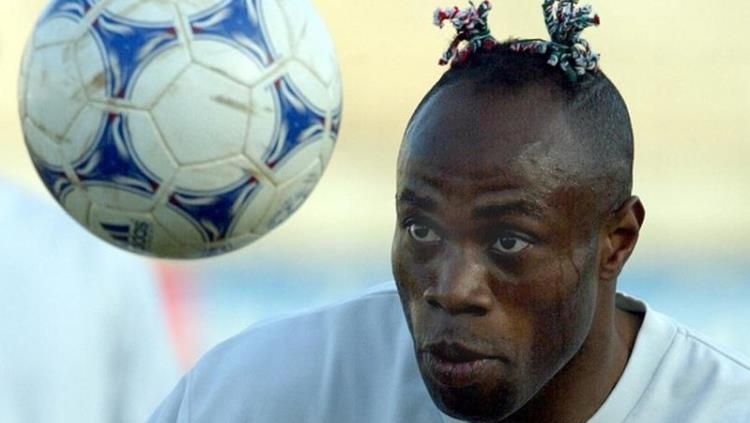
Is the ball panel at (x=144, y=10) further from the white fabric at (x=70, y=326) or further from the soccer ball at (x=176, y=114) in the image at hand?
the white fabric at (x=70, y=326)

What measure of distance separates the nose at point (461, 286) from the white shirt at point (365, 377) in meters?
0.54

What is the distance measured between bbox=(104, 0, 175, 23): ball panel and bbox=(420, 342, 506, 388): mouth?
0.79 m

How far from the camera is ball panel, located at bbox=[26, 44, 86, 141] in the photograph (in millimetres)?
3775

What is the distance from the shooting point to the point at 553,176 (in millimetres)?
4004

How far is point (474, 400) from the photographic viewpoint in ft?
12.9

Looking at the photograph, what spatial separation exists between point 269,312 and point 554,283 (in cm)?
741

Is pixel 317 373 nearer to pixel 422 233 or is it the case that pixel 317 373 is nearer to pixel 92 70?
pixel 422 233

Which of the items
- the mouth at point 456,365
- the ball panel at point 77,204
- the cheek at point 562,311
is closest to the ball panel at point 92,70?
the ball panel at point 77,204

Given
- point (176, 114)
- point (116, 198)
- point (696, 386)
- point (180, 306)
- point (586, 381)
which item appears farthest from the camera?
point (180, 306)

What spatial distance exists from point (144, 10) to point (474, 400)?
95 centimetres

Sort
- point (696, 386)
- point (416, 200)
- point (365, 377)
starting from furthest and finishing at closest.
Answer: point (365, 377)
point (696, 386)
point (416, 200)

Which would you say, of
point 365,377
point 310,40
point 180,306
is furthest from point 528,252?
point 180,306

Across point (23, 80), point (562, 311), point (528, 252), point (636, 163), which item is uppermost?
point (636, 163)

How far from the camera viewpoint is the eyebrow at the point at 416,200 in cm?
402
